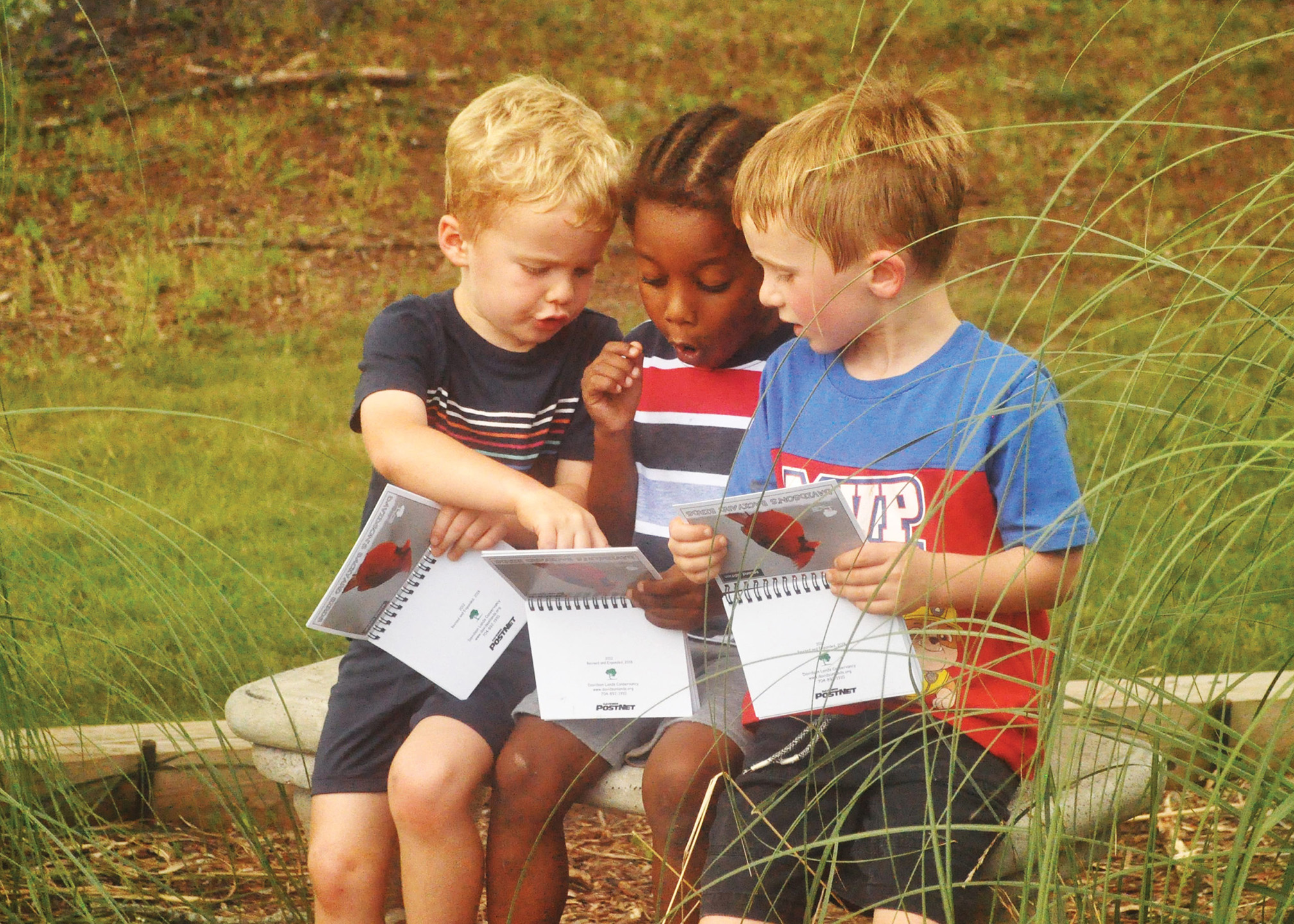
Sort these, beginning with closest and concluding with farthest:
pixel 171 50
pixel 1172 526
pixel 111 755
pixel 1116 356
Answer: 1. pixel 1116 356
2. pixel 111 755
3. pixel 1172 526
4. pixel 171 50

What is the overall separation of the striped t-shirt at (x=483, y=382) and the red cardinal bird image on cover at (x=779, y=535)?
1.84 ft

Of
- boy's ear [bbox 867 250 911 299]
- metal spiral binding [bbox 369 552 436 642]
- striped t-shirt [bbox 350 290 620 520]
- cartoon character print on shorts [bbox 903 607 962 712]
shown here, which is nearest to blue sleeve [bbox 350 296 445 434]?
striped t-shirt [bbox 350 290 620 520]

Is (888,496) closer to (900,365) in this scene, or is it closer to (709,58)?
(900,365)

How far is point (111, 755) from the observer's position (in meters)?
2.32

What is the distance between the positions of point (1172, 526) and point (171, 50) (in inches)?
242

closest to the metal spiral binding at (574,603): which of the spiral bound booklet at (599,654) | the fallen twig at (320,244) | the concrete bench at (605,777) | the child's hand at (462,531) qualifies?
the spiral bound booklet at (599,654)

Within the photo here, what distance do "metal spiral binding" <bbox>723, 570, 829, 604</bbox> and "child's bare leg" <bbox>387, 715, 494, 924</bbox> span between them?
47 cm

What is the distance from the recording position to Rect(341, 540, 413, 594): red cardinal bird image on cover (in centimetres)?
181

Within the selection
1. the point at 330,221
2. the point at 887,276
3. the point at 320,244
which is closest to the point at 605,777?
the point at 887,276

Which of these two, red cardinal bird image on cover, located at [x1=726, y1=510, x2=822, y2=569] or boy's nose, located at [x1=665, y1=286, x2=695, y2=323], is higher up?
boy's nose, located at [x1=665, y1=286, x2=695, y2=323]

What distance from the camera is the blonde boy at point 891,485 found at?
1.56 metres

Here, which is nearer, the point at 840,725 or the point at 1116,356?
the point at 1116,356

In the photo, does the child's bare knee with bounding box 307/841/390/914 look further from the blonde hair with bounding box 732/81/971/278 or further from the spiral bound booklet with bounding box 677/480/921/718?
the blonde hair with bounding box 732/81/971/278

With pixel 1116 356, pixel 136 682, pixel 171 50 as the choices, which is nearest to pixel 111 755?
pixel 136 682
